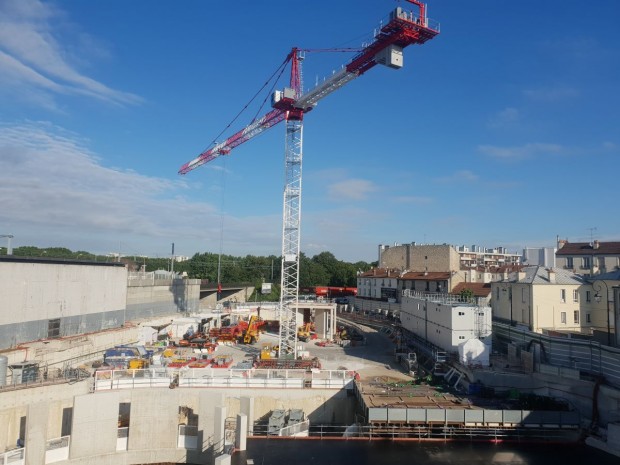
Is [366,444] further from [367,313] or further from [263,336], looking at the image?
[367,313]

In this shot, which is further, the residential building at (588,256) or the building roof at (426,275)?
the building roof at (426,275)

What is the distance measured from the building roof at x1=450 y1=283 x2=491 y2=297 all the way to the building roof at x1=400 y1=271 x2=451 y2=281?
2346mm

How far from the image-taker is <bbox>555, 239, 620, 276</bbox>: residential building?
6025cm

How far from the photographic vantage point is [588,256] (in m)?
62.1

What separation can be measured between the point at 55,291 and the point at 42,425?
15.9 m

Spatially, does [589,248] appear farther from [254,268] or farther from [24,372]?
[254,268]

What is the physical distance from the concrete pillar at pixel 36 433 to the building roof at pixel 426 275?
5402 cm

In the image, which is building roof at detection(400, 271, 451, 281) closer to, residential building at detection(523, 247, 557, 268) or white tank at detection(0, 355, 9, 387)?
residential building at detection(523, 247, 557, 268)

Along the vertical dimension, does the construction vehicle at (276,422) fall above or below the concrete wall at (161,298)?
below

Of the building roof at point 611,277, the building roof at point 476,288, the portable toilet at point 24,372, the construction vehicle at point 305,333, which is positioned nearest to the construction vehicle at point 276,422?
the portable toilet at point 24,372

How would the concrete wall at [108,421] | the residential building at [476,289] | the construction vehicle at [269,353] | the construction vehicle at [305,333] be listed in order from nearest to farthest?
the concrete wall at [108,421]
the construction vehicle at [269,353]
the construction vehicle at [305,333]
the residential building at [476,289]

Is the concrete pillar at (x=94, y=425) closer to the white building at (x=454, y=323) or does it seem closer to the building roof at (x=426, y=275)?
the white building at (x=454, y=323)

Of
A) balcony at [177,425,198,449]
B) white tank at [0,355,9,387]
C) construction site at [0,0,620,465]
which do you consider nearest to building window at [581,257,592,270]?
construction site at [0,0,620,465]

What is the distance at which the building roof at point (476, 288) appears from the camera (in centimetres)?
5686
